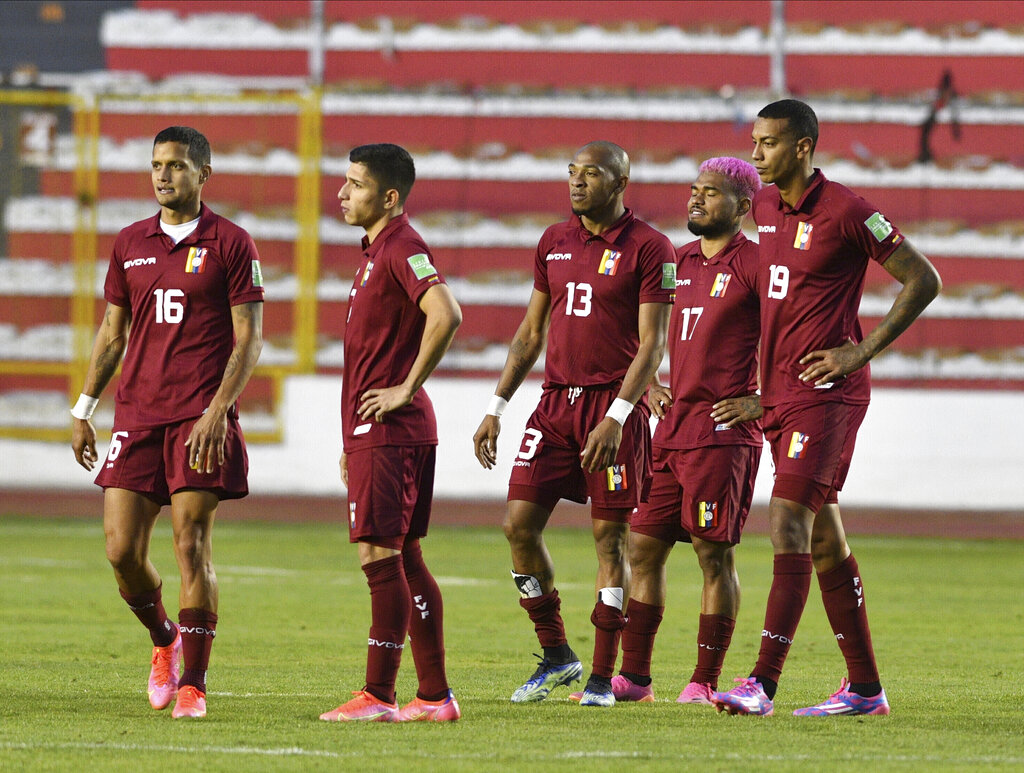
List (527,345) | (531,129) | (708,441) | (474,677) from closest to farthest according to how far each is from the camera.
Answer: (708,441)
(527,345)
(474,677)
(531,129)

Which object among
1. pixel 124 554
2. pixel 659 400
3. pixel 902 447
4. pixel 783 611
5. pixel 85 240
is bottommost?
pixel 902 447

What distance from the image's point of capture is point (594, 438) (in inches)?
241

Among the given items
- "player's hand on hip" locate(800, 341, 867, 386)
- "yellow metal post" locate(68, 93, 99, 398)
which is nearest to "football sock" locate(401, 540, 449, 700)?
"player's hand on hip" locate(800, 341, 867, 386)

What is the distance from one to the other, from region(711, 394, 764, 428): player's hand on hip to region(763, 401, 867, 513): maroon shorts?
0.36 meters

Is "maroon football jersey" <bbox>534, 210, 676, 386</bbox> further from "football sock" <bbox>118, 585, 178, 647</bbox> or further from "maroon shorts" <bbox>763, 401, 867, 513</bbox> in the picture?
"football sock" <bbox>118, 585, 178, 647</bbox>

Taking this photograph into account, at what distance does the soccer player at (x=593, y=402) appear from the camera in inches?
250

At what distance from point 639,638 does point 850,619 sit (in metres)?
0.85

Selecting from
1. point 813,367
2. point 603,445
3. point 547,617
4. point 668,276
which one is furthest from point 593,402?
point 813,367

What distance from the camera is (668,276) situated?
6.35 m

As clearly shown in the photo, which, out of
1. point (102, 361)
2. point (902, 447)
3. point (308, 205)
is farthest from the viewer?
point (308, 205)

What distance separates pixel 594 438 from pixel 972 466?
36.5ft

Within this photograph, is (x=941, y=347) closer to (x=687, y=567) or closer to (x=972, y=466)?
(x=972, y=466)

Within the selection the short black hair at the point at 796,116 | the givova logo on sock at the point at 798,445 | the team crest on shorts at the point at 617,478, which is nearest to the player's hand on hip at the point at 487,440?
the team crest on shorts at the point at 617,478

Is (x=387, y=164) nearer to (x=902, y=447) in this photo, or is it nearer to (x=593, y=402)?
(x=593, y=402)
